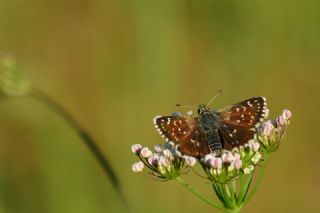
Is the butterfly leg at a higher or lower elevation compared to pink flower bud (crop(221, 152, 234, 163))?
higher

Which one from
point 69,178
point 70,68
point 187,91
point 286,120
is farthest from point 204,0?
point 286,120

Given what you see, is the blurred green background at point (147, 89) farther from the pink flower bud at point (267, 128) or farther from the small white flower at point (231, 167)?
the small white flower at point (231, 167)

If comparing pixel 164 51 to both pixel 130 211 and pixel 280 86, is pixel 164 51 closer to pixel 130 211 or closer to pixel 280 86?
pixel 280 86

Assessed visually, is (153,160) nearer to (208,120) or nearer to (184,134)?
(184,134)

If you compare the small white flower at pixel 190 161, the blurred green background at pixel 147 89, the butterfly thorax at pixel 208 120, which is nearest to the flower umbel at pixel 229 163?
the small white flower at pixel 190 161

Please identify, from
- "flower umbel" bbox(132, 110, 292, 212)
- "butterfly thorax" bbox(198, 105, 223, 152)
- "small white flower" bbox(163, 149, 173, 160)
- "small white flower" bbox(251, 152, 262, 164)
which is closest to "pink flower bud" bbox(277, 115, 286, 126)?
"flower umbel" bbox(132, 110, 292, 212)

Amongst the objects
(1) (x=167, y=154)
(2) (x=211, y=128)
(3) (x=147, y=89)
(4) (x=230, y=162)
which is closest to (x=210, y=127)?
(2) (x=211, y=128)

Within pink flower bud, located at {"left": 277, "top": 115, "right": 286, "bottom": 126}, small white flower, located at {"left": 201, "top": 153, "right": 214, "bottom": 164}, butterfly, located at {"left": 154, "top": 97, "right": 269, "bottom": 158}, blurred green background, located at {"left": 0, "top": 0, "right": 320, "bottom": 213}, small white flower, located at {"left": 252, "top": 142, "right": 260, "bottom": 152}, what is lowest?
small white flower, located at {"left": 252, "top": 142, "right": 260, "bottom": 152}

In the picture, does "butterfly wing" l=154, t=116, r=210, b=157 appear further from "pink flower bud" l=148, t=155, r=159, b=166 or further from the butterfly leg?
"pink flower bud" l=148, t=155, r=159, b=166
